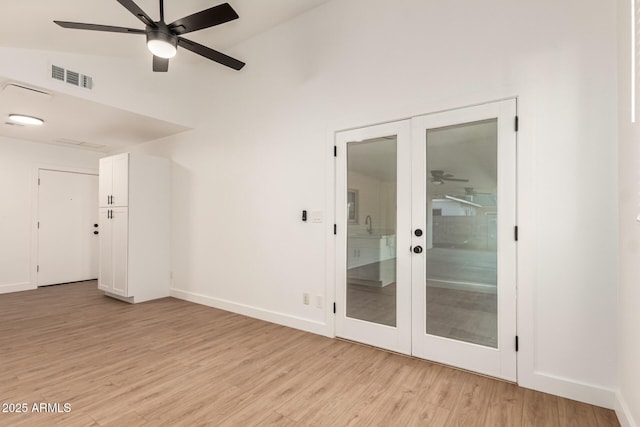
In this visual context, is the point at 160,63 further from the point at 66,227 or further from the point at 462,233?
the point at 66,227

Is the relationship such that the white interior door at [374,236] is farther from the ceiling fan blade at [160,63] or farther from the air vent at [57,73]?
the air vent at [57,73]

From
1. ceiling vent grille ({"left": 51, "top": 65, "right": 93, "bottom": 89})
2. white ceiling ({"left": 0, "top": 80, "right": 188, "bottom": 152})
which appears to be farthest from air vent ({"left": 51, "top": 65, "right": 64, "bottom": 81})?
white ceiling ({"left": 0, "top": 80, "right": 188, "bottom": 152})

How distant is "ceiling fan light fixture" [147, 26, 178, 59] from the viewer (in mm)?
2496

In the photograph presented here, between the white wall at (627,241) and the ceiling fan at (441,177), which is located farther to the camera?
the ceiling fan at (441,177)

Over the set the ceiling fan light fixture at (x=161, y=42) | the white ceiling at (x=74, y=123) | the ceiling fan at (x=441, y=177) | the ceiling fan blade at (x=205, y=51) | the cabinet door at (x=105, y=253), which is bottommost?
the cabinet door at (x=105, y=253)

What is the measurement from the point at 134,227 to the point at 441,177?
429 cm

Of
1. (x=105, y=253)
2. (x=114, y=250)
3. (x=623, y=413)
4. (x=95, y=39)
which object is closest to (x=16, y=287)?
(x=105, y=253)

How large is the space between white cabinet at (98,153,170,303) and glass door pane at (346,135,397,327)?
130 inches

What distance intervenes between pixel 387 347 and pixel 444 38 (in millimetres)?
2815

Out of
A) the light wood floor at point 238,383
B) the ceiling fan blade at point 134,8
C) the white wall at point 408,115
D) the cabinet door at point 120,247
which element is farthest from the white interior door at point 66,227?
the ceiling fan blade at point 134,8

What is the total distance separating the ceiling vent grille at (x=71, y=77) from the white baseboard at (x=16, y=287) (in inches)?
158

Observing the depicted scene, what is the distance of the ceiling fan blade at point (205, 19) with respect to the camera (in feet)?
Result: 7.63

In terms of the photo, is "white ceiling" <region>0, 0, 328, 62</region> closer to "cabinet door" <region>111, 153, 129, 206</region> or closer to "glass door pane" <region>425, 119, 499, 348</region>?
"cabinet door" <region>111, 153, 129, 206</region>

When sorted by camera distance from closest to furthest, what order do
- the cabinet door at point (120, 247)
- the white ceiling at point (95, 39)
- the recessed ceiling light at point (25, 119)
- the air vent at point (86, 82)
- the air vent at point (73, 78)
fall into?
1. the white ceiling at point (95, 39)
2. the air vent at point (73, 78)
3. the air vent at point (86, 82)
4. the recessed ceiling light at point (25, 119)
5. the cabinet door at point (120, 247)
